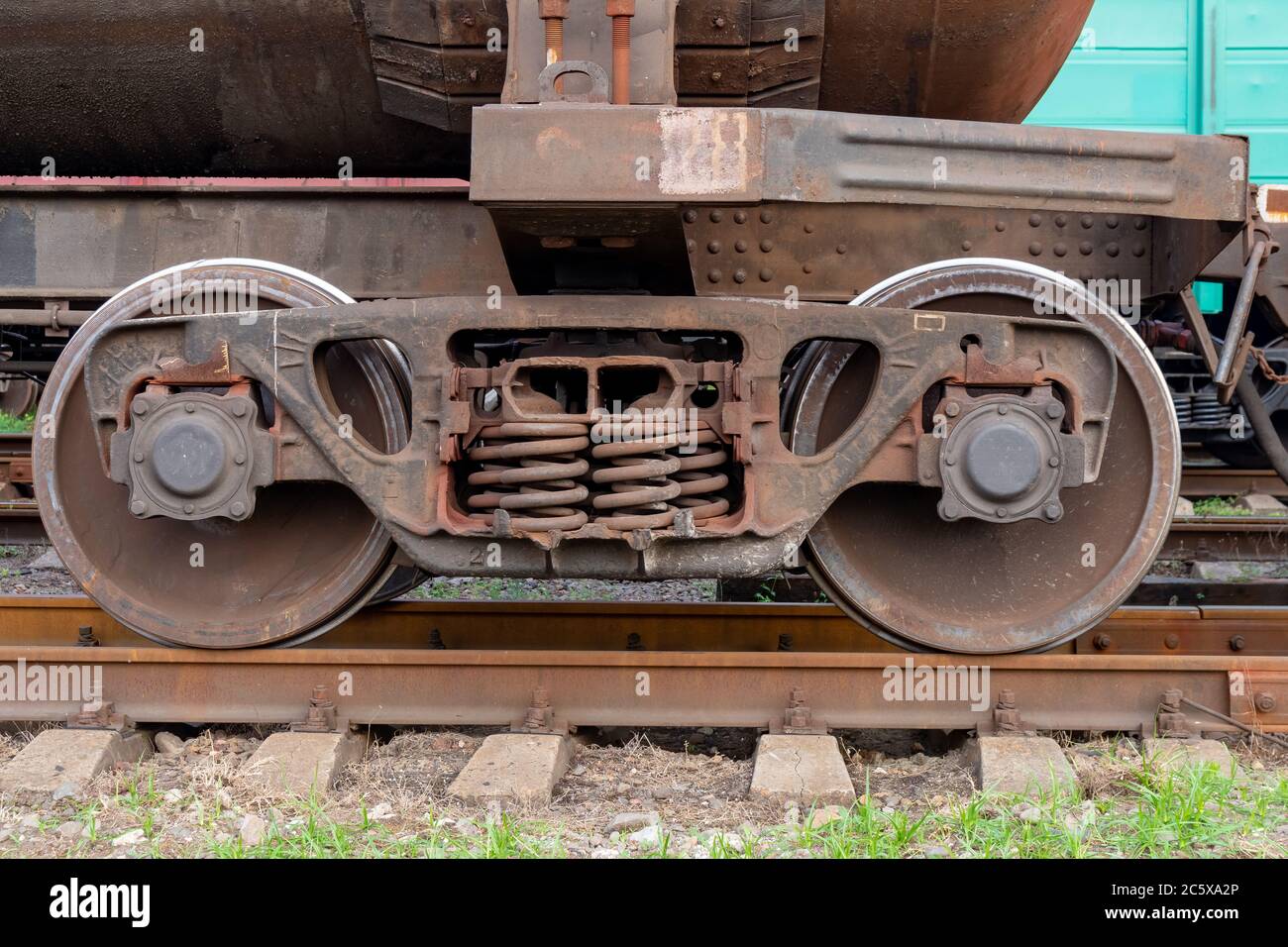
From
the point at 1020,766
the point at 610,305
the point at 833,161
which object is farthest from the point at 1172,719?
the point at 610,305

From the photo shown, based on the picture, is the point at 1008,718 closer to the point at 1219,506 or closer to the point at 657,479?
the point at 657,479

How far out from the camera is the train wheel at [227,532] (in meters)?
3.71

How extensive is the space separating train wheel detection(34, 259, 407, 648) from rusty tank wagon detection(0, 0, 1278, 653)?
0.01 meters

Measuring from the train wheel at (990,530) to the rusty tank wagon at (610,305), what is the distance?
0.01m

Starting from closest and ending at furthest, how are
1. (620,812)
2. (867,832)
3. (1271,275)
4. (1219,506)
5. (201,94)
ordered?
(867,832) → (620,812) → (201,94) → (1271,275) → (1219,506)

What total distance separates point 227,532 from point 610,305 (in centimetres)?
154

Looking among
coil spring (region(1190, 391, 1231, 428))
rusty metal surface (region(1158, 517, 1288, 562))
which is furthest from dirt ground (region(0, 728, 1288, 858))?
coil spring (region(1190, 391, 1231, 428))

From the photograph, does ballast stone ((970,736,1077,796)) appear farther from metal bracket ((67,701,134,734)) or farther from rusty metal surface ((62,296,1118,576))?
metal bracket ((67,701,134,734))

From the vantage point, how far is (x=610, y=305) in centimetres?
344

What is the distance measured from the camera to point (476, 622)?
4.31 metres

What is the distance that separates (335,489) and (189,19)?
61.2 inches

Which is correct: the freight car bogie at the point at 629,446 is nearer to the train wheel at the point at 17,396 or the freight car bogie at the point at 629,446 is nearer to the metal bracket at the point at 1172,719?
the metal bracket at the point at 1172,719

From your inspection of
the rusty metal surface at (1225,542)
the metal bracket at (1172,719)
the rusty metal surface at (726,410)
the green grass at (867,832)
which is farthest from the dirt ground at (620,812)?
the rusty metal surface at (1225,542)

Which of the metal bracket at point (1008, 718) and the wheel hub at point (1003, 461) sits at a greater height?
the wheel hub at point (1003, 461)
